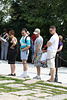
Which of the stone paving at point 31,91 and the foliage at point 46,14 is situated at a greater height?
the foliage at point 46,14

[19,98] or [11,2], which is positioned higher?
[11,2]

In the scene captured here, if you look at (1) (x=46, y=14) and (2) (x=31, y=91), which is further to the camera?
(1) (x=46, y=14)

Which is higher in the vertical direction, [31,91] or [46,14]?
[46,14]

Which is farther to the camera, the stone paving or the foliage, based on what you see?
the foliage

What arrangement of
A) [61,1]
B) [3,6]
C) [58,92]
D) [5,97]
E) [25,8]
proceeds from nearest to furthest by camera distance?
[5,97] < [58,92] < [61,1] < [25,8] < [3,6]

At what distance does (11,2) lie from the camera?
70.4 feet

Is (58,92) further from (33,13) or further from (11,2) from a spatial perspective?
(11,2)

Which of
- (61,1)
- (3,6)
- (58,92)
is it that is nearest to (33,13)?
(61,1)

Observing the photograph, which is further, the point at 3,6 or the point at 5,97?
the point at 3,6

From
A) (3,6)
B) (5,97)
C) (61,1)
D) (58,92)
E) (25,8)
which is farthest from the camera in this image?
(3,6)

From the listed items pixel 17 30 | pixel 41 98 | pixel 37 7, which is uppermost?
pixel 37 7

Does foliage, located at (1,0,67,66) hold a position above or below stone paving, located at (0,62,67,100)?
above

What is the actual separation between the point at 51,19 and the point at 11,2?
18.8 ft

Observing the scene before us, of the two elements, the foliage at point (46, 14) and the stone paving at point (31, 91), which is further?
the foliage at point (46, 14)
